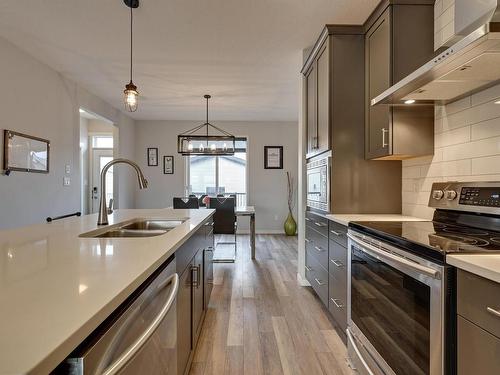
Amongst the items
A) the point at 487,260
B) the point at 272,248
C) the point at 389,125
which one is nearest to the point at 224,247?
the point at 272,248

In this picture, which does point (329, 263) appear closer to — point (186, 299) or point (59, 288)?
point (186, 299)

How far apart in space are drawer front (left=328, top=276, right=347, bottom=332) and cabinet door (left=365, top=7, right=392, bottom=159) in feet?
3.22

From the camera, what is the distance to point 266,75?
3828mm

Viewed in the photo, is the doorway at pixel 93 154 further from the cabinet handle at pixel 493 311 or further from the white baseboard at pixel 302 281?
the cabinet handle at pixel 493 311

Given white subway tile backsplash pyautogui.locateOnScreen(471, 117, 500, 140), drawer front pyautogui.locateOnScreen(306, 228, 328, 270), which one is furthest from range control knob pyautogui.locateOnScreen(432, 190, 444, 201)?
drawer front pyautogui.locateOnScreen(306, 228, 328, 270)

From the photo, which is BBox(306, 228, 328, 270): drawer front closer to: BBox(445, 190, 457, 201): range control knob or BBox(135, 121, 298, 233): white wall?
BBox(445, 190, 457, 201): range control knob

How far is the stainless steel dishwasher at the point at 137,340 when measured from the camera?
1.76 ft

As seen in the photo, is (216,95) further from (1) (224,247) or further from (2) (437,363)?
(2) (437,363)

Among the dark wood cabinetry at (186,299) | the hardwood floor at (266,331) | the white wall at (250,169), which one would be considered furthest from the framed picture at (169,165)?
the dark wood cabinetry at (186,299)

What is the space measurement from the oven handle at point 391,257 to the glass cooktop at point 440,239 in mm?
50

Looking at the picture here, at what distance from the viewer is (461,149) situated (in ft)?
5.96

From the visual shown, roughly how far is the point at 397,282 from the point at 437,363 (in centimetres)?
34

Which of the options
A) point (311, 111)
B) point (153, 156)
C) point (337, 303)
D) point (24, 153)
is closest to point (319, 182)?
point (311, 111)

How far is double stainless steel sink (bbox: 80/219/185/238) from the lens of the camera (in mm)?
1577
